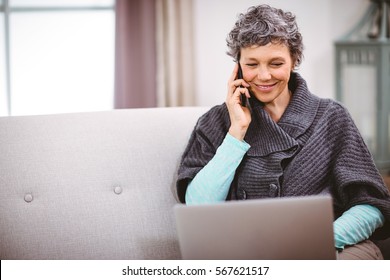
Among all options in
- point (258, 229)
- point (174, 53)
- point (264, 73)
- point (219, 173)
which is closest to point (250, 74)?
point (264, 73)

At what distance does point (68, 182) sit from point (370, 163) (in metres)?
0.79

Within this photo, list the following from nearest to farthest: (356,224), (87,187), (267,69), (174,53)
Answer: (356,224) < (267,69) < (87,187) < (174,53)

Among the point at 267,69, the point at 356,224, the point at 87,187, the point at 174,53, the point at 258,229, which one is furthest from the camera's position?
the point at 174,53

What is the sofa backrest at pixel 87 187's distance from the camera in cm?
133

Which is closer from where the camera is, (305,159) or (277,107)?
(305,159)

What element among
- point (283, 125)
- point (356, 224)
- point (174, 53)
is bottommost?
point (356, 224)

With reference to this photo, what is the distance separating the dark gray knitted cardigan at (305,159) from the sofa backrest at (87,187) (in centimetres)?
13

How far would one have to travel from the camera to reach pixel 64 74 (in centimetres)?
383

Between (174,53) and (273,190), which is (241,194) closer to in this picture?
(273,190)

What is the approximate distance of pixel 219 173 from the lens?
124cm

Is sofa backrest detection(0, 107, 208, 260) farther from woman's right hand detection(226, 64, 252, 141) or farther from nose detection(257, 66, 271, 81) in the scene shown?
nose detection(257, 66, 271, 81)

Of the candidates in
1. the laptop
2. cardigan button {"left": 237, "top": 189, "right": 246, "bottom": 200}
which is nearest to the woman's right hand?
cardigan button {"left": 237, "top": 189, "right": 246, "bottom": 200}

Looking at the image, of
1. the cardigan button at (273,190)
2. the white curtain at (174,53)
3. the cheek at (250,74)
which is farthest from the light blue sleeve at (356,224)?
the white curtain at (174,53)

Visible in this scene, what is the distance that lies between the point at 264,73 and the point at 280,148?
191 millimetres
